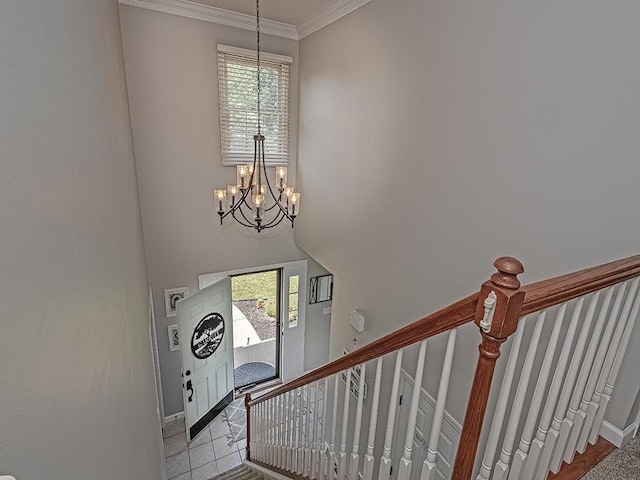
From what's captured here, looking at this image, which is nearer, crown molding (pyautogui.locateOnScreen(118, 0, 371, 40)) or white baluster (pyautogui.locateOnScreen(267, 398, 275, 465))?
white baluster (pyautogui.locateOnScreen(267, 398, 275, 465))

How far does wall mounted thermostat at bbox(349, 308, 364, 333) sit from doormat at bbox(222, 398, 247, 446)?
8.63 ft

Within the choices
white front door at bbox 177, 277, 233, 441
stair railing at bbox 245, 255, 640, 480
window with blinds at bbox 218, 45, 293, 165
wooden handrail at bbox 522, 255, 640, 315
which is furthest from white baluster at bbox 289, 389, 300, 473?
window with blinds at bbox 218, 45, 293, 165

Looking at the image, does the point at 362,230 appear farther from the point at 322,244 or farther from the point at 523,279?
the point at 523,279

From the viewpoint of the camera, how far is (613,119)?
1.61 m

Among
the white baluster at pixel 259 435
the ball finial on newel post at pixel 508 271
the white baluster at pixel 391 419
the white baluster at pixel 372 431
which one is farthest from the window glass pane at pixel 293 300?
the ball finial on newel post at pixel 508 271

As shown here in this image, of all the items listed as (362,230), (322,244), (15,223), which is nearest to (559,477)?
(15,223)

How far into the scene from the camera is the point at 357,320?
370 centimetres

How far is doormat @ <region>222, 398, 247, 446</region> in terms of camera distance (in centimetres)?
491

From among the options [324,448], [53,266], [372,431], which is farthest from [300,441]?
[53,266]

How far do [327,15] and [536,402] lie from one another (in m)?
3.93

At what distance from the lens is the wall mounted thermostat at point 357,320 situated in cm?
365

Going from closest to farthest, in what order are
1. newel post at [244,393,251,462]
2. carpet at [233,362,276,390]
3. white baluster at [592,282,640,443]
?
white baluster at [592,282,640,443]
newel post at [244,393,251,462]
carpet at [233,362,276,390]

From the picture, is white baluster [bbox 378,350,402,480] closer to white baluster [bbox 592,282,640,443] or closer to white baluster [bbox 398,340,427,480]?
white baluster [bbox 398,340,427,480]

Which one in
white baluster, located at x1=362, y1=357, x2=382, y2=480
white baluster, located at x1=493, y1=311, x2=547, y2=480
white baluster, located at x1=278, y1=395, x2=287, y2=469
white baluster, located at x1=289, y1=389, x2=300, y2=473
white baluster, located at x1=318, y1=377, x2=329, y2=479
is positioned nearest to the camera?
white baluster, located at x1=493, y1=311, x2=547, y2=480
